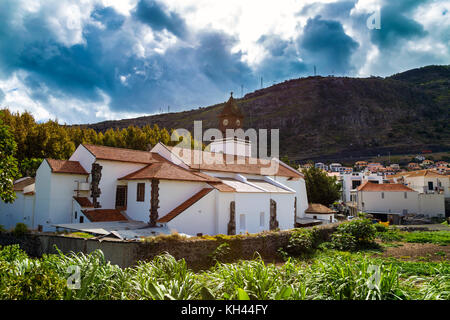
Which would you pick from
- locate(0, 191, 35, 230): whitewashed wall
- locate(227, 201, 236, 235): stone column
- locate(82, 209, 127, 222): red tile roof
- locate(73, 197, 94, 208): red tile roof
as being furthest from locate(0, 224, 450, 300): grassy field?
locate(0, 191, 35, 230): whitewashed wall

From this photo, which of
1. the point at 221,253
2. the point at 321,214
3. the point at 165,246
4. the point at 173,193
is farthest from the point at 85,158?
the point at 321,214

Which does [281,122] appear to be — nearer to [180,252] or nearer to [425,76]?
[425,76]

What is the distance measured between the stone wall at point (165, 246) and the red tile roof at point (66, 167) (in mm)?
6633

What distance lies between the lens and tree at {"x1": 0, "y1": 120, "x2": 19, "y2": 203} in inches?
472

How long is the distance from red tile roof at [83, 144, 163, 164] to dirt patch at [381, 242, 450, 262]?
22180 millimetres

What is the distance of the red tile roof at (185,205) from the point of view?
23.7m

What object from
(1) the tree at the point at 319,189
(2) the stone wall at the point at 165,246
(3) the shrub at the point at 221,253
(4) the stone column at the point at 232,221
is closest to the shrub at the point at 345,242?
(2) the stone wall at the point at 165,246

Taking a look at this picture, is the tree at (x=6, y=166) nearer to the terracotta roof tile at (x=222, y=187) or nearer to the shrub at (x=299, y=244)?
the shrub at (x=299, y=244)

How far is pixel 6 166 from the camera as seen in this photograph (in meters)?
12.1

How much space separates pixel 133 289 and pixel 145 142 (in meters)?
49.4

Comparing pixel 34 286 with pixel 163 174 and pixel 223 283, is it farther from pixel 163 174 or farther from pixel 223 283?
pixel 163 174

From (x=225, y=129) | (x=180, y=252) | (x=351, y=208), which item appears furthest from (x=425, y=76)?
(x=180, y=252)

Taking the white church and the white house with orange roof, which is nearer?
the white church

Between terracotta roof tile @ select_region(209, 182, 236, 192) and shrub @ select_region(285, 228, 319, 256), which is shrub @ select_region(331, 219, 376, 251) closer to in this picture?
shrub @ select_region(285, 228, 319, 256)
